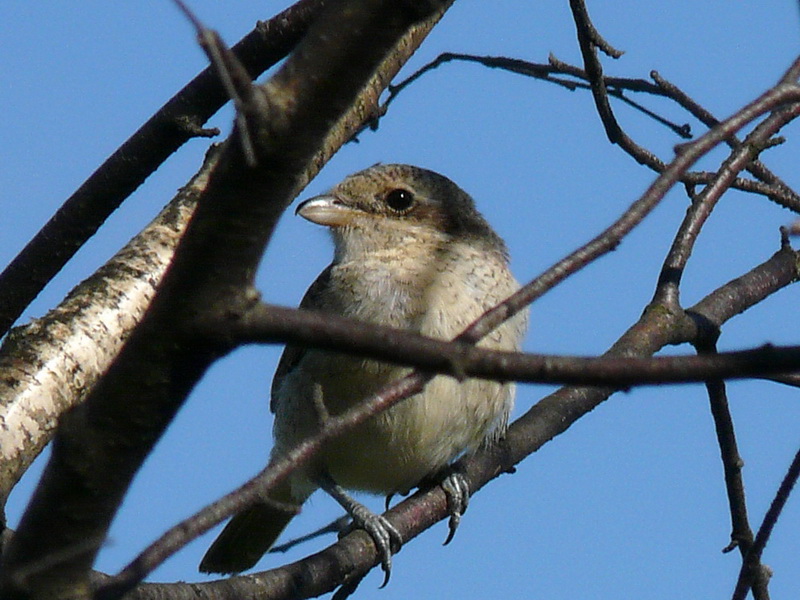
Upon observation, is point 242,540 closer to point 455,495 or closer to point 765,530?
point 455,495

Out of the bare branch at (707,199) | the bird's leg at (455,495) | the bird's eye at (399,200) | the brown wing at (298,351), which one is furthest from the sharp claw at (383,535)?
the bird's eye at (399,200)

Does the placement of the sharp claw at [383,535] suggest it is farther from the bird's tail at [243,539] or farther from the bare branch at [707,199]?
the bird's tail at [243,539]

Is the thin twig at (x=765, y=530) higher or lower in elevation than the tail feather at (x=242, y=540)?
lower

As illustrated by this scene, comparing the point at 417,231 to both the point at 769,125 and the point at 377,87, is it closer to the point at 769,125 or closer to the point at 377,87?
the point at 377,87

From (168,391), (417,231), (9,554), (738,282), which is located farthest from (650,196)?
(417,231)

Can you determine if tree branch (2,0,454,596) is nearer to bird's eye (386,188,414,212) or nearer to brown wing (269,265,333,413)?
brown wing (269,265,333,413)
